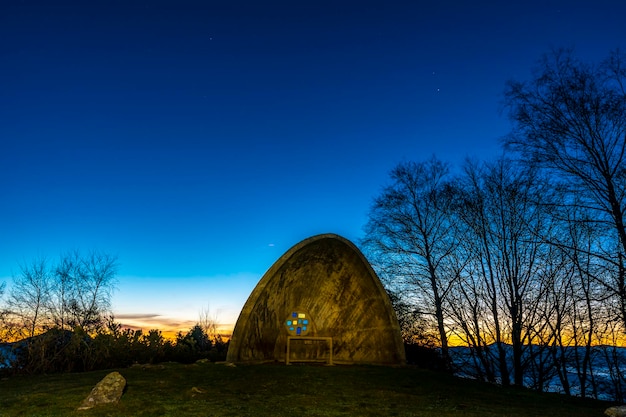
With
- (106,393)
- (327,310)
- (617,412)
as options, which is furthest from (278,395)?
(327,310)

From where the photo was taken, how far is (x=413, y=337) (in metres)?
25.5

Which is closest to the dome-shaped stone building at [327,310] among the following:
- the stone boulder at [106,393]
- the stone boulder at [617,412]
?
the stone boulder at [106,393]

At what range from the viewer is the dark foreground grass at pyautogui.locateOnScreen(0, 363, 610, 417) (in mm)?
8648

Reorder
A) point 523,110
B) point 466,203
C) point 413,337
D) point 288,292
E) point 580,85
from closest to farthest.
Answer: point 580,85
point 523,110
point 288,292
point 466,203
point 413,337

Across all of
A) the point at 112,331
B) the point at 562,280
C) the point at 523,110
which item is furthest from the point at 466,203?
the point at 112,331

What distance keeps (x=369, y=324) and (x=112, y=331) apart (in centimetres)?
1342

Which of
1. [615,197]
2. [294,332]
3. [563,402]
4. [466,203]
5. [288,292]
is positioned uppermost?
[466,203]

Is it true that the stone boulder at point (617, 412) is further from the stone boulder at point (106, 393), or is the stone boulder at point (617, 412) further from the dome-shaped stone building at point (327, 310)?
the stone boulder at point (106, 393)

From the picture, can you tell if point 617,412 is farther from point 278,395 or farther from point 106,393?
point 106,393

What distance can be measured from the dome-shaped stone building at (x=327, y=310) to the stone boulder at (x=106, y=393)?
962 centimetres

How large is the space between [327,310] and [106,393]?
41.5 feet

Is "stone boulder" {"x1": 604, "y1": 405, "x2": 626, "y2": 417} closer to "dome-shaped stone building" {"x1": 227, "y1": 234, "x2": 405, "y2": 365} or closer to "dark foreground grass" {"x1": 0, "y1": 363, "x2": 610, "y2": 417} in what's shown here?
"dark foreground grass" {"x1": 0, "y1": 363, "x2": 610, "y2": 417}

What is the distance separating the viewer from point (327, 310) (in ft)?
66.6

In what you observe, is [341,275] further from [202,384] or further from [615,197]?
[615,197]
